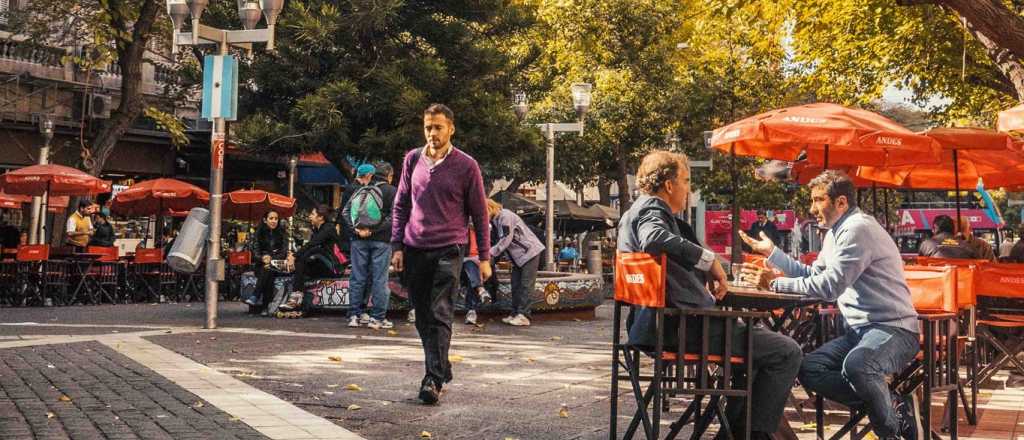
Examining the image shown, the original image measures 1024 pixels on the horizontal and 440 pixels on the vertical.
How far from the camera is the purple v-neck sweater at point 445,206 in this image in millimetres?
7285

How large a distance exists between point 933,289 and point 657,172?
2.02m

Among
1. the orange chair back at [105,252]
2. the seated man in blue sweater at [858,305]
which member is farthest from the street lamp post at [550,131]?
the seated man in blue sweater at [858,305]

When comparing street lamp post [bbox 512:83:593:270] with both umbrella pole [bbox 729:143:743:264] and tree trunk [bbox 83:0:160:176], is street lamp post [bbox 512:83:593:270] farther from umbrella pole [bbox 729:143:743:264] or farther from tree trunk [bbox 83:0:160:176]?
tree trunk [bbox 83:0:160:176]

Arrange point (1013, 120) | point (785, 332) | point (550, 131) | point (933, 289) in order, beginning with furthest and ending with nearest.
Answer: point (550, 131) < point (1013, 120) < point (785, 332) < point (933, 289)

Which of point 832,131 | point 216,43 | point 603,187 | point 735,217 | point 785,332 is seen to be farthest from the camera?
point 603,187

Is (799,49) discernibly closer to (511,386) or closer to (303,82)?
(303,82)

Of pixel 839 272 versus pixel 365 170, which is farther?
pixel 365 170

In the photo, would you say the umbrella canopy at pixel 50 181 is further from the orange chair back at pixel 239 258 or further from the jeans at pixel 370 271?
the jeans at pixel 370 271

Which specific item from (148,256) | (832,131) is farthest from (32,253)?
(832,131)

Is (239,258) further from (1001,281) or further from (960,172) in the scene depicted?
(1001,281)

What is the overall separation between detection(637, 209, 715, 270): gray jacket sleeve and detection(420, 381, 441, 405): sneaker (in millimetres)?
2311

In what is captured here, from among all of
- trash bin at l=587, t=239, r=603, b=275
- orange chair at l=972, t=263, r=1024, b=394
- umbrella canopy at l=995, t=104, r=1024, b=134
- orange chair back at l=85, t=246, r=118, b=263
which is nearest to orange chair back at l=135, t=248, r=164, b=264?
orange chair back at l=85, t=246, r=118, b=263

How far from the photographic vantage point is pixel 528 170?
3052 centimetres

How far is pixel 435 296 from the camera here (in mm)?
7219
